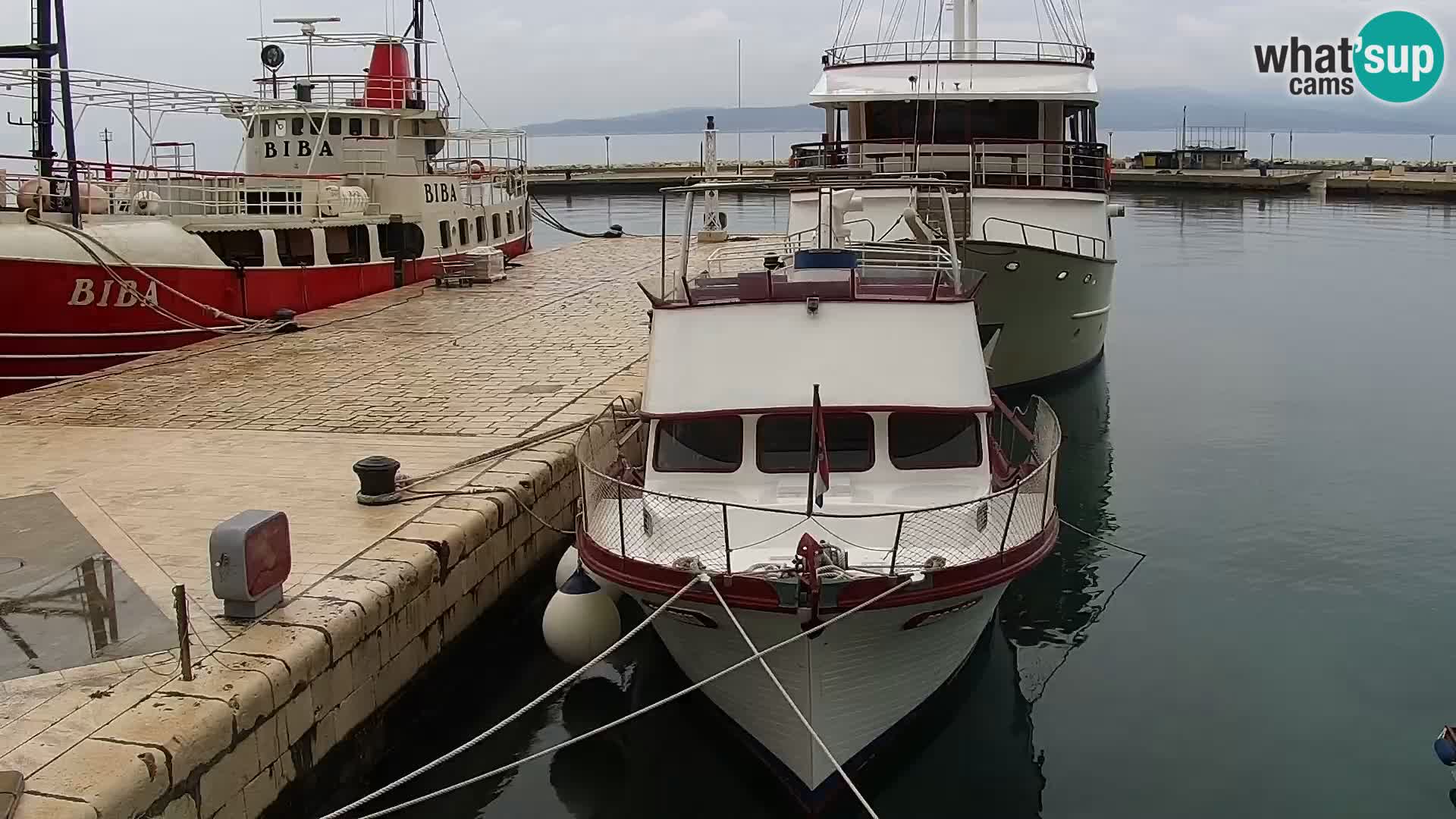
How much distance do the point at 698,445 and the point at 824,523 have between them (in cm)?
138

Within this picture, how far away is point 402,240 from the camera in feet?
88.4

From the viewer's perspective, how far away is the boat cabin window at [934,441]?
30.7 ft

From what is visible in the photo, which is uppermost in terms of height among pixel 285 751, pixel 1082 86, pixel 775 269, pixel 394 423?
pixel 1082 86

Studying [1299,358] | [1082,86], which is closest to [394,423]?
[1082,86]

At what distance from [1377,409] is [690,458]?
15.5m

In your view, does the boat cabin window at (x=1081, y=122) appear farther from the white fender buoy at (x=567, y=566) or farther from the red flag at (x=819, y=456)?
the white fender buoy at (x=567, y=566)

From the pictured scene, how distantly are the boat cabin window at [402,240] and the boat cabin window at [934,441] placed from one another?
19.1m

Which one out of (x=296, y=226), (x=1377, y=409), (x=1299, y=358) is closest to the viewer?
(x=1377, y=409)

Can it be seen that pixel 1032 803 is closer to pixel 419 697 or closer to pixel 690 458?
pixel 690 458

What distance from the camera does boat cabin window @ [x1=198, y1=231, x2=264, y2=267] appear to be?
2202 cm

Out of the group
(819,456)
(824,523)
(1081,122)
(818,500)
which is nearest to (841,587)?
(824,523)

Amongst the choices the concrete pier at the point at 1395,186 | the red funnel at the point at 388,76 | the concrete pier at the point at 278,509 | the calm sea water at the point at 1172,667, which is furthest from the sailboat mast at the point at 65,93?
the concrete pier at the point at 1395,186

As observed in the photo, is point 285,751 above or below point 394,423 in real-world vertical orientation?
below

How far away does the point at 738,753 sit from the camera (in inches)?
348
